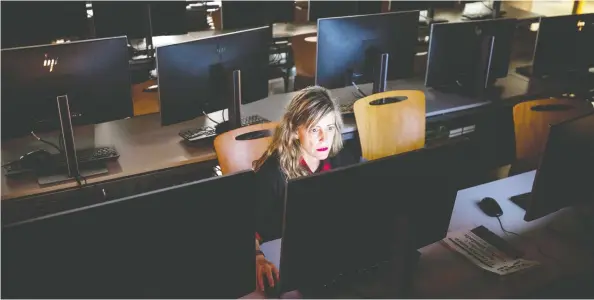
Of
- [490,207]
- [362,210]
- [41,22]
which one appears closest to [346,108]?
[490,207]

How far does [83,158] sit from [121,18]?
2377 mm

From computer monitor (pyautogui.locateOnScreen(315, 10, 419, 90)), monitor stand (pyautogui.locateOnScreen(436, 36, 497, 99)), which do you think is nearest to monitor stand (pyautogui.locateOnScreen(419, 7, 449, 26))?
monitor stand (pyautogui.locateOnScreen(436, 36, 497, 99))

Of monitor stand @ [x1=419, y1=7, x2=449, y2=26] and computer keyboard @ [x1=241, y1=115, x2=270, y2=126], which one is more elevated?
monitor stand @ [x1=419, y1=7, x2=449, y2=26]

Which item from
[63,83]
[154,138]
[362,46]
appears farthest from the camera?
[362,46]

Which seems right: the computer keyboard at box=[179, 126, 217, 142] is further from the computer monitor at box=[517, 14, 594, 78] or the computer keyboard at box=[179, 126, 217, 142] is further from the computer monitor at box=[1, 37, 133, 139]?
the computer monitor at box=[517, 14, 594, 78]

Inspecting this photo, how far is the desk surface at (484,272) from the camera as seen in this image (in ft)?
5.53

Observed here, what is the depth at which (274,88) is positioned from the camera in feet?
16.4

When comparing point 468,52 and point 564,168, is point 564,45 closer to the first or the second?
point 468,52

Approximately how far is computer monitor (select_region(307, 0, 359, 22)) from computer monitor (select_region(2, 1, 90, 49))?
6.18 ft

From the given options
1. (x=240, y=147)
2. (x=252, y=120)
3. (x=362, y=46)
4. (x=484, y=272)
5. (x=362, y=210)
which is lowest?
(x=484, y=272)

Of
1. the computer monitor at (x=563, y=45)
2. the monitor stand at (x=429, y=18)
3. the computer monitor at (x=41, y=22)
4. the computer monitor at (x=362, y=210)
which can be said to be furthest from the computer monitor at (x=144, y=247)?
the monitor stand at (x=429, y=18)

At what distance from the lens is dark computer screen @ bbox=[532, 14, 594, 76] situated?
3.40m

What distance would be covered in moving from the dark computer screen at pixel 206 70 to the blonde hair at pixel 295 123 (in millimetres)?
678

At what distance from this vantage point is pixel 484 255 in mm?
1834
